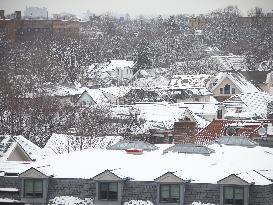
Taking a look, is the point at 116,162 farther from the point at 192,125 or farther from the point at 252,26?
the point at 252,26

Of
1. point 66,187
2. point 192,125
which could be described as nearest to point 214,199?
point 66,187

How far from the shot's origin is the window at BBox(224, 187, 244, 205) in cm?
840

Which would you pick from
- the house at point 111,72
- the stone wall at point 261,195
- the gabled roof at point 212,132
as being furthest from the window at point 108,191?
the house at point 111,72

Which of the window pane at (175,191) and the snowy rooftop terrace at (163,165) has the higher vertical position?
the snowy rooftop terrace at (163,165)

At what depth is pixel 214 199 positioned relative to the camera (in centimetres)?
846

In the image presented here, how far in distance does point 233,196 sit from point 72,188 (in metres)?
2.44

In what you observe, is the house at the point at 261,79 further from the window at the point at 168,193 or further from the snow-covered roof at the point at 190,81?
the window at the point at 168,193

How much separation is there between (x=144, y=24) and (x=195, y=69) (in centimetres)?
2161

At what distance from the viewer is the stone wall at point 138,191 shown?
Result: 8.63 m

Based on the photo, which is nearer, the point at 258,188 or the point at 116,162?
the point at 258,188

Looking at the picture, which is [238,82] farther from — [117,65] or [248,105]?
[117,65]

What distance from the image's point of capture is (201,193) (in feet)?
27.9

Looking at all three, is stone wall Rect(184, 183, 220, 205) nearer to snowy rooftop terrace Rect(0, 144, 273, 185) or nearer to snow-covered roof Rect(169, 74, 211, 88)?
snowy rooftop terrace Rect(0, 144, 273, 185)

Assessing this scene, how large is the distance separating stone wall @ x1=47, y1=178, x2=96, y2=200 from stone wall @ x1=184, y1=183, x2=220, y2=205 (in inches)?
56.1
